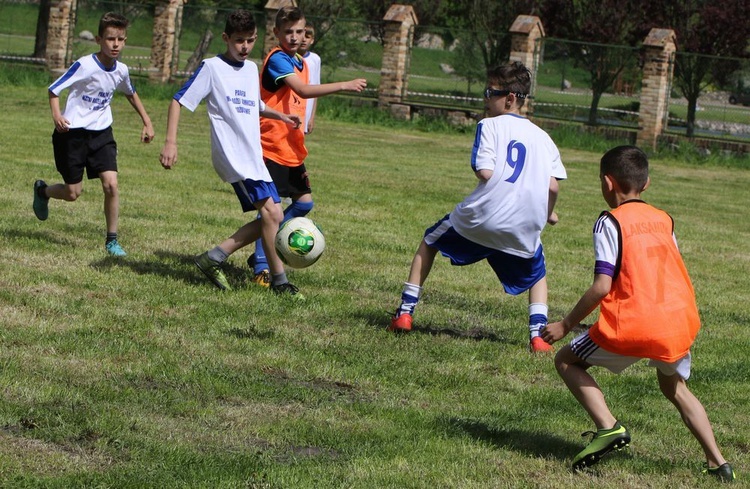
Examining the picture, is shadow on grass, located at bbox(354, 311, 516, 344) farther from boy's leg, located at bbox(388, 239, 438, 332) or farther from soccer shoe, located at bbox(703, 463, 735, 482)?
soccer shoe, located at bbox(703, 463, 735, 482)

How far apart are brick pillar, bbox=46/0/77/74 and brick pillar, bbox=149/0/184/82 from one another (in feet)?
8.25

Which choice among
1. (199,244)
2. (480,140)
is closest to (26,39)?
(199,244)

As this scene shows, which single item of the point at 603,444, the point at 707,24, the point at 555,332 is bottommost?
the point at 603,444

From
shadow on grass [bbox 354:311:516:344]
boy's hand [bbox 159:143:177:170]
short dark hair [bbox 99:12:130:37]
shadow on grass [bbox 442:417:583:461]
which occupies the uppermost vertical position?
short dark hair [bbox 99:12:130:37]

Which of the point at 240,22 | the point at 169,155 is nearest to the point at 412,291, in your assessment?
the point at 169,155

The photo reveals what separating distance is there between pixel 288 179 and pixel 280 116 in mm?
765

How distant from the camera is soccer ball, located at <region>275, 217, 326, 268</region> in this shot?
789cm

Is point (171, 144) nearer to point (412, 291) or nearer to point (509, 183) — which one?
point (412, 291)

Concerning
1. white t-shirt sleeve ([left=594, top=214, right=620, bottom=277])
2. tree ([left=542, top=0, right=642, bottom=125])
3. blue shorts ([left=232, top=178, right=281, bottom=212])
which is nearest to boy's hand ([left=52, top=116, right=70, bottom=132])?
blue shorts ([left=232, top=178, right=281, bottom=212])

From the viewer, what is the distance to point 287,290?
8.23 metres

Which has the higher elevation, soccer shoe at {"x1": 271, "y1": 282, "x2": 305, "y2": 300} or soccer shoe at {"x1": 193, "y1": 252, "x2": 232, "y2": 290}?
soccer shoe at {"x1": 193, "y1": 252, "x2": 232, "y2": 290}

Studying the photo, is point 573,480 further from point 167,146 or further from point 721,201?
point 721,201

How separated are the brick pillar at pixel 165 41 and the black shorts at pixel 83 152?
79.1 feet

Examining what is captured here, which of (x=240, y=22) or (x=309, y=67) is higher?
(x=240, y=22)
